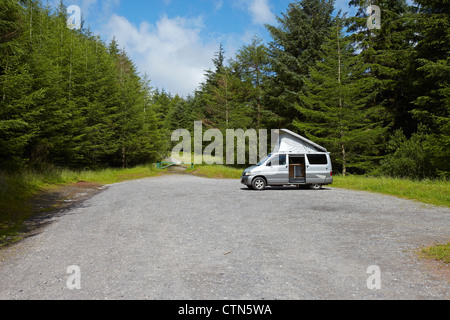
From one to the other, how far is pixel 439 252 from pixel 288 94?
941 inches

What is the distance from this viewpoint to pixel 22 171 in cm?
1349

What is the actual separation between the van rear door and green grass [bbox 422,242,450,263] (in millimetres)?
9299

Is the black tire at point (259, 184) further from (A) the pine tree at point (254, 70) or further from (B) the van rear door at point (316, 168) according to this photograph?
(A) the pine tree at point (254, 70)

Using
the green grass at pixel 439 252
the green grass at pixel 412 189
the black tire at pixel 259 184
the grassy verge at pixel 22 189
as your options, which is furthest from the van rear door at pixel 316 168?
the grassy verge at pixel 22 189

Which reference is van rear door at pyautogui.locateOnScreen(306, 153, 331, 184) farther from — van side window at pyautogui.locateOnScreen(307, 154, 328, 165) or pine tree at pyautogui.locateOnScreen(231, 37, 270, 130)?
pine tree at pyautogui.locateOnScreen(231, 37, 270, 130)

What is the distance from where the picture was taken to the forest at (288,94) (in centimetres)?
1458

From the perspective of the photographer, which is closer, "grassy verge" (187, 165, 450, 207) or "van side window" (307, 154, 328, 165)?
"grassy verge" (187, 165, 450, 207)

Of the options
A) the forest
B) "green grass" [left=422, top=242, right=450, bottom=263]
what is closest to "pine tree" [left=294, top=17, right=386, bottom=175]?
the forest

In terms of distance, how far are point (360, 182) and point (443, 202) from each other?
586 cm

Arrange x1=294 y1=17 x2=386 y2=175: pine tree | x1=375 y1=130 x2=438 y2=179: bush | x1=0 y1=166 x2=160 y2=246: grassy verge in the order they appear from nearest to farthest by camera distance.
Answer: x1=0 y1=166 x2=160 y2=246: grassy verge, x1=375 y1=130 x2=438 y2=179: bush, x1=294 y1=17 x2=386 y2=175: pine tree

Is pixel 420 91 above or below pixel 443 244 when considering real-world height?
above

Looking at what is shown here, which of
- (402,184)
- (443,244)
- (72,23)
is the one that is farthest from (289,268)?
(72,23)

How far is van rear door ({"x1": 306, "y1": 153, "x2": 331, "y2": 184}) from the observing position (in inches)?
557

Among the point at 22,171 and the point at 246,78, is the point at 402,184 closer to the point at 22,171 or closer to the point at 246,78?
the point at 22,171
